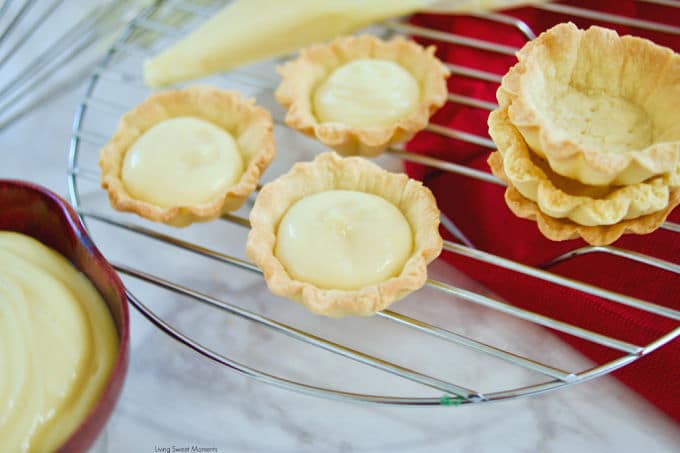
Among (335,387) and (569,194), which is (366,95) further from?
(335,387)

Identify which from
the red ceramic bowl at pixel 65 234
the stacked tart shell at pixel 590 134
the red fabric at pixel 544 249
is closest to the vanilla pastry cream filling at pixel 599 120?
the stacked tart shell at pixel 590 134

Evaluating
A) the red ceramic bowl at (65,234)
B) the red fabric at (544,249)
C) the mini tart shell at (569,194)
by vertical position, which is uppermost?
the mini tart shell at (569,194)

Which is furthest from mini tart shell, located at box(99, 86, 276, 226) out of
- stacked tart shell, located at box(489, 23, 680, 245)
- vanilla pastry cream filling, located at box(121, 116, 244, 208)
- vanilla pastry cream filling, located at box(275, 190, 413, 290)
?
stacked tart shell, located at box(489, 23, 680, 245)

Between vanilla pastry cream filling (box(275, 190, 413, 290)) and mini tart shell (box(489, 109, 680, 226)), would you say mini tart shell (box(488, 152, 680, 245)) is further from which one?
vanilla pastry cream filling (box(275, 190, 413, 290))

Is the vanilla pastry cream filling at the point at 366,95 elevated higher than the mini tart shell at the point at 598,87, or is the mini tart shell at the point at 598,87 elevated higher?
the mini tart shell at the point at 598,87

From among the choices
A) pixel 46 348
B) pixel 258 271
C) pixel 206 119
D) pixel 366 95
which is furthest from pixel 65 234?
pixel 366 95

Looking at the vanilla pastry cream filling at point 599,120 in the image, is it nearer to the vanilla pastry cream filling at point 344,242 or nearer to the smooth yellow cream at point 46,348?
the vanilla pastry cream filling at point 344,242
